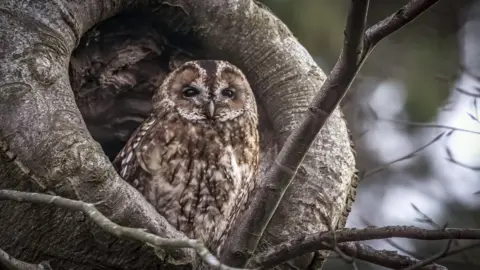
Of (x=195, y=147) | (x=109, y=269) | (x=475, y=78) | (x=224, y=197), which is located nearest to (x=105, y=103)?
(x=195, y=147)

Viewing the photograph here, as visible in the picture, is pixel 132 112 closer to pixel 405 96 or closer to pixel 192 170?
pixel 192 170

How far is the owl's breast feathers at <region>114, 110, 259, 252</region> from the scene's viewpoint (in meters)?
3.09

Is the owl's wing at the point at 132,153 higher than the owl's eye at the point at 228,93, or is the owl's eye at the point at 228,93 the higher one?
the owl's eye at the point at 228,93

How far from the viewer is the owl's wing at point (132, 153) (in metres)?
3.11

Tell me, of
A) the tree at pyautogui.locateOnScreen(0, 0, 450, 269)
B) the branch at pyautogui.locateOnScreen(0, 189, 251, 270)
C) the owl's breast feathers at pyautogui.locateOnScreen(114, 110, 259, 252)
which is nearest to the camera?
the branch at pyautogui.locateOnScreen(0, 189, 251, 270)

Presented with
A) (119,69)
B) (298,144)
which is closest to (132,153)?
(119,69)

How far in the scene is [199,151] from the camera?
3162 millimetres

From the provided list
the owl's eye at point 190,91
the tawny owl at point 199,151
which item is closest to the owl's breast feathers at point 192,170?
the tawny owl at point 199,151

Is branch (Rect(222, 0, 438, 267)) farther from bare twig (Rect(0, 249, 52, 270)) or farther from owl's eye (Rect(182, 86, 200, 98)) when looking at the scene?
owl's eye (Rect(182, 86, 200, 98))

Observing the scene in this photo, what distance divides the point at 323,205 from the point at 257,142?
49 centimetres

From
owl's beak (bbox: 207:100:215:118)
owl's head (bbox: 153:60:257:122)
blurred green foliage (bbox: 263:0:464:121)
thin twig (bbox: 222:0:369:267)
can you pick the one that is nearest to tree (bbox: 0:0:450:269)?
thin twig (bbox: 222:0:369:267)

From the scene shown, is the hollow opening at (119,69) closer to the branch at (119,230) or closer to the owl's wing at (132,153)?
the owl's wing at (132,153)

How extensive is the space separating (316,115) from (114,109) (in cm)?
146

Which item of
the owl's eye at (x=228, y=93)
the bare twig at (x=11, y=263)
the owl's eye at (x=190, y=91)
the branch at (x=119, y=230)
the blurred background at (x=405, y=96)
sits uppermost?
the blurred background at (x=405, y=96)
